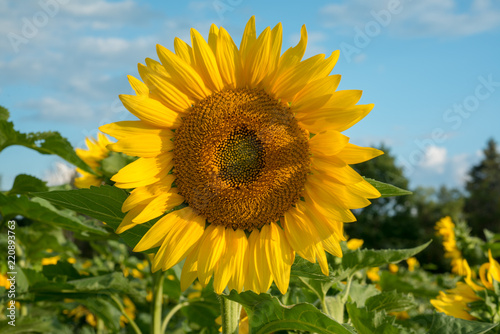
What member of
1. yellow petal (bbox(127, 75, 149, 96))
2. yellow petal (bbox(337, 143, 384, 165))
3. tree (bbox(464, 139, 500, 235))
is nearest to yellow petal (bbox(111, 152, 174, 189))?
yellow petal (bbox(127, 75, 149, 96))

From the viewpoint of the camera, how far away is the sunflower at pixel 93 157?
2979mm

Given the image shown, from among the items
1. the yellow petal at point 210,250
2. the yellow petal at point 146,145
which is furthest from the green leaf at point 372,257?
the yellow petal at point 146,145

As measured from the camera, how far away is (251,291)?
151cm

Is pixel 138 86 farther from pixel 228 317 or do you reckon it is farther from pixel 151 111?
pixel 228 317

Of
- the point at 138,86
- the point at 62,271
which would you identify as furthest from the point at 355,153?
the point at 62,271

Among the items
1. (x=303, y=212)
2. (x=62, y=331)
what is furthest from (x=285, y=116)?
(x=62, y=331)

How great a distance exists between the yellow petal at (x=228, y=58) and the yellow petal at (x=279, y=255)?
1.72 ft

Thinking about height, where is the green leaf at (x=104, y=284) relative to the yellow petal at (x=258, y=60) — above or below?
below

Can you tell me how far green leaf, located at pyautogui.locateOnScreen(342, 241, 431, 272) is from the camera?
1.88 metres

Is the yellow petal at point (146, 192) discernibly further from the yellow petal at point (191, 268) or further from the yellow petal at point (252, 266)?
the yellow petal at point (252, 266)

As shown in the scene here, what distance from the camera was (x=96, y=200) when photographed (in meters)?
1.54

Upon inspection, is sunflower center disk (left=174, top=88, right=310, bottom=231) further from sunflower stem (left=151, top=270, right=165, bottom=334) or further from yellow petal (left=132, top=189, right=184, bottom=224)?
sunflower stem (left=151, top=270, right=165, bottom=334)

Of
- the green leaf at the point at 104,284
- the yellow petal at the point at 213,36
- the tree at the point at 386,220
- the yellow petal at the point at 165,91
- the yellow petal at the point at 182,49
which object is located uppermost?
the tree at the point at 386,220

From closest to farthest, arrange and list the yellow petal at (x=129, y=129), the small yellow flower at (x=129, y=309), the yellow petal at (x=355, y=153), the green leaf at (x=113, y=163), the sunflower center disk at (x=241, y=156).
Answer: the yellow petal at (x=355, y=153) < the yellow petal at (x=129, y=129) < the sunflower center disk at (x=241, y=156) < the green leaf at (x=113, y=163) < the small yellow flower at (x=129, y=309)
